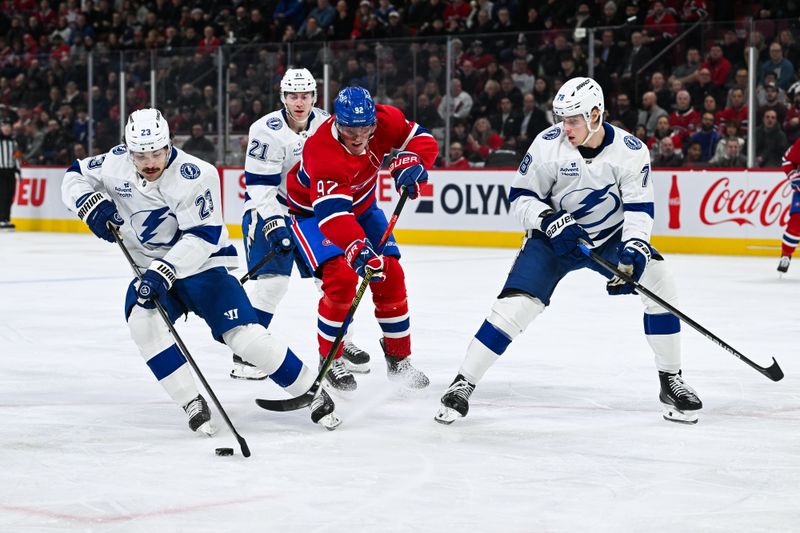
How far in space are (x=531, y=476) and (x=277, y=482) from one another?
2.26 ft

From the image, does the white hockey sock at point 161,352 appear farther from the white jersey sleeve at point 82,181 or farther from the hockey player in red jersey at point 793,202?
the hockey player in red jersey at point 793,202

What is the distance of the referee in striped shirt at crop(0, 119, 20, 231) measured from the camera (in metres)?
14.8

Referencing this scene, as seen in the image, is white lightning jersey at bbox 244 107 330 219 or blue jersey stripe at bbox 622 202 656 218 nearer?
blue jersey stripe at bbox 622 202 656 218

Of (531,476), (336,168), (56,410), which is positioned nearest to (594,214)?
(336,168)

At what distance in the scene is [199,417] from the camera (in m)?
3.96

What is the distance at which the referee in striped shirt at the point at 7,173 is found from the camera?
1482cm

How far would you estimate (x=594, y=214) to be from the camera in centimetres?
431

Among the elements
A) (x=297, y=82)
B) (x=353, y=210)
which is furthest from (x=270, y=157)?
(x=353, y=210)

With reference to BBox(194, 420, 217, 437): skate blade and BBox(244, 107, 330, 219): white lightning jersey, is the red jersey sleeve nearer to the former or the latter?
BBox(244, 107, 330, 219): white lightning jersey

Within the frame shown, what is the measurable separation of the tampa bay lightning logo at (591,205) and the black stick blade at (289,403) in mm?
1096

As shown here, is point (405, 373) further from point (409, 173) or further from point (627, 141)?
point (627, 141)

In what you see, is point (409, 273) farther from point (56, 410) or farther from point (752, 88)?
point (56, 410)

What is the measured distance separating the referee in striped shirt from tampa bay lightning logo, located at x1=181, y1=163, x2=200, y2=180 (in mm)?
11491

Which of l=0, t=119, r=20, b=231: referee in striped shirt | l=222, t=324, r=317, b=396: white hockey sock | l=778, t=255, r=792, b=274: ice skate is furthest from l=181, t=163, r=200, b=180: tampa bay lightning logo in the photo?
l=0, t=119, r=20, b=231: referee in striped shirt
